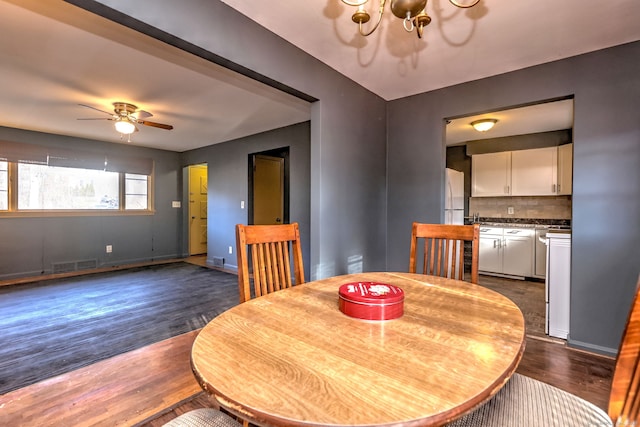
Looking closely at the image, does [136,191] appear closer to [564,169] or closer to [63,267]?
[63,267]

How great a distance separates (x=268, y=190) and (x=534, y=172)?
4.37 m

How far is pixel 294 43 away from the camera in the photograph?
2311 mm

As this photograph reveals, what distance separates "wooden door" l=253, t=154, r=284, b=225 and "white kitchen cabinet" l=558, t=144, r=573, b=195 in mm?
4350

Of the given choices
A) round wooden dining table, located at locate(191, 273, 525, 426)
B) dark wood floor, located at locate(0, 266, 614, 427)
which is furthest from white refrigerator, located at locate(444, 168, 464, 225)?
round wooden dining table, located at locate(191, 273, 525, 426)

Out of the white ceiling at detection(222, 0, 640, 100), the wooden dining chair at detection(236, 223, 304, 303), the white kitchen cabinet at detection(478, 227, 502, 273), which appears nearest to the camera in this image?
the wooden dining chair at detection(236, 223, 304, 303)

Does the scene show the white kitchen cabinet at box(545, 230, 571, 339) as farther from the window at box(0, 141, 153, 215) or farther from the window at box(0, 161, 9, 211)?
the window at box(0, 161, 9, 211)

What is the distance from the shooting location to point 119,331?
272 centimetres

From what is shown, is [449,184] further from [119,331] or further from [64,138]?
[64,138]

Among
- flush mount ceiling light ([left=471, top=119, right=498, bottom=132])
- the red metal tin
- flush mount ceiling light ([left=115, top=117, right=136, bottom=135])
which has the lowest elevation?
the red metal tin

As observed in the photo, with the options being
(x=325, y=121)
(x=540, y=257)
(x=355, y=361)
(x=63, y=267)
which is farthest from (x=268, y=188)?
(x=355, y=361)

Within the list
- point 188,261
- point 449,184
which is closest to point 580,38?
point 449,184

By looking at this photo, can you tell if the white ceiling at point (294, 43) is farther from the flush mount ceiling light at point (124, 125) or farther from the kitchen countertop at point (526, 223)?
the kitchen countertop at point (526, 223)

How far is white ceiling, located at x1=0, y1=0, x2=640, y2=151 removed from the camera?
194 cm

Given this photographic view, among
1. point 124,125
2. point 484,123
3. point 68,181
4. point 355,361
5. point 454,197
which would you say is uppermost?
point 484,123
